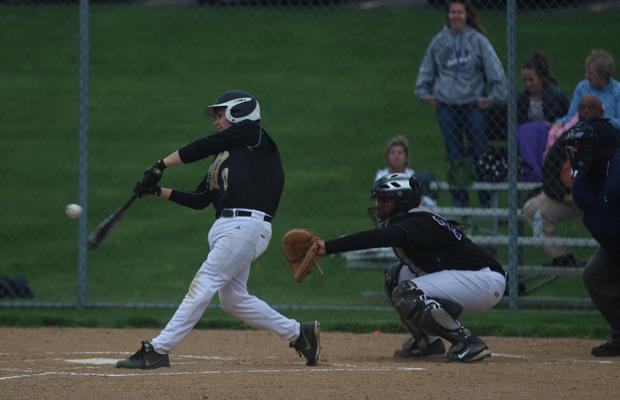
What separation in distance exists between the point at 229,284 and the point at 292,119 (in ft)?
35.7

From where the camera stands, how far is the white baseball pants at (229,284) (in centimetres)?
716

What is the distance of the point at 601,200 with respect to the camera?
25.0ft

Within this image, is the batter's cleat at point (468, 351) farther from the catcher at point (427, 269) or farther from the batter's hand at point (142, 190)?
the batter's hand at point (142, 190)

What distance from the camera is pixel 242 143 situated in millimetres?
7324

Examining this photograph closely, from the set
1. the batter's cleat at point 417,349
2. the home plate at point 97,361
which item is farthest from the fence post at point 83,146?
the batter's cleat at point 417,349

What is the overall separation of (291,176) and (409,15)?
120 inches

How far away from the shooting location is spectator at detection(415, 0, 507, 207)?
10.5 m

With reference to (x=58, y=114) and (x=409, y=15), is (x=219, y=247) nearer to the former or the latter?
(x=409, y=15)

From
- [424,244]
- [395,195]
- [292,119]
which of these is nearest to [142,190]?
[395,195]

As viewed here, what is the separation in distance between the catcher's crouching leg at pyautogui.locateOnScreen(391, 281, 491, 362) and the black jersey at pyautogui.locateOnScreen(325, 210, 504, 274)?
0.27 m

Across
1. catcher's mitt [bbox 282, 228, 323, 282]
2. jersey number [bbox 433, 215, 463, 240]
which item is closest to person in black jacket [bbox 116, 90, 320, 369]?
catcher's mitt [bbox 282, 228, 323, 282]

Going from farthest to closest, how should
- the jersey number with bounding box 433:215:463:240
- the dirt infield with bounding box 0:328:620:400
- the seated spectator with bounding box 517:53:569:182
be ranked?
1. the seated spectator with bounding box 517:53:569:182
2. the jersey number with bounding box 433:215:463:240
3. the dirt infield with bounding box 0:328:620:400

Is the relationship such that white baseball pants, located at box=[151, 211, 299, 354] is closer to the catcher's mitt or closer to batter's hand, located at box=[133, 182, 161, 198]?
the catcher's mitt

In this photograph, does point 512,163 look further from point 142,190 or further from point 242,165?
point 142,190
